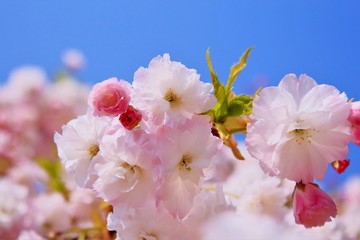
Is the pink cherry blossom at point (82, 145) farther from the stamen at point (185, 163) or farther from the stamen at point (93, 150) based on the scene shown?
the stamen at point (185, 163)

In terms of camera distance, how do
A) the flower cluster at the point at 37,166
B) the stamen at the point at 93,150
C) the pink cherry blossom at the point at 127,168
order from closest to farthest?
the pink cherry blossom at the point at 127,168, the stamen at the point at 93,150, the flower cluster at the point at 37,166

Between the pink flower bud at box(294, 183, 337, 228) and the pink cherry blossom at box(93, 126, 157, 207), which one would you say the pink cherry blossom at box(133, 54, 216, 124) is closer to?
the pink cherry blossom at box(93, 126, 157, 207)

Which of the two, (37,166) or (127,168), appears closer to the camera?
(127,168)

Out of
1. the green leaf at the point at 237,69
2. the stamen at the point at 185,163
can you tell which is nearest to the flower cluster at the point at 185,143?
the stamen at the point at 185,163

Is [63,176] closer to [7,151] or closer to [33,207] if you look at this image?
[33,207]

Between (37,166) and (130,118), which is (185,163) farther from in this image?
(37,166)

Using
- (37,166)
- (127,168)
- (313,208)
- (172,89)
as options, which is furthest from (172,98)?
(37,166)

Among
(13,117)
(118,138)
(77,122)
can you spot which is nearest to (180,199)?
(118,138)
